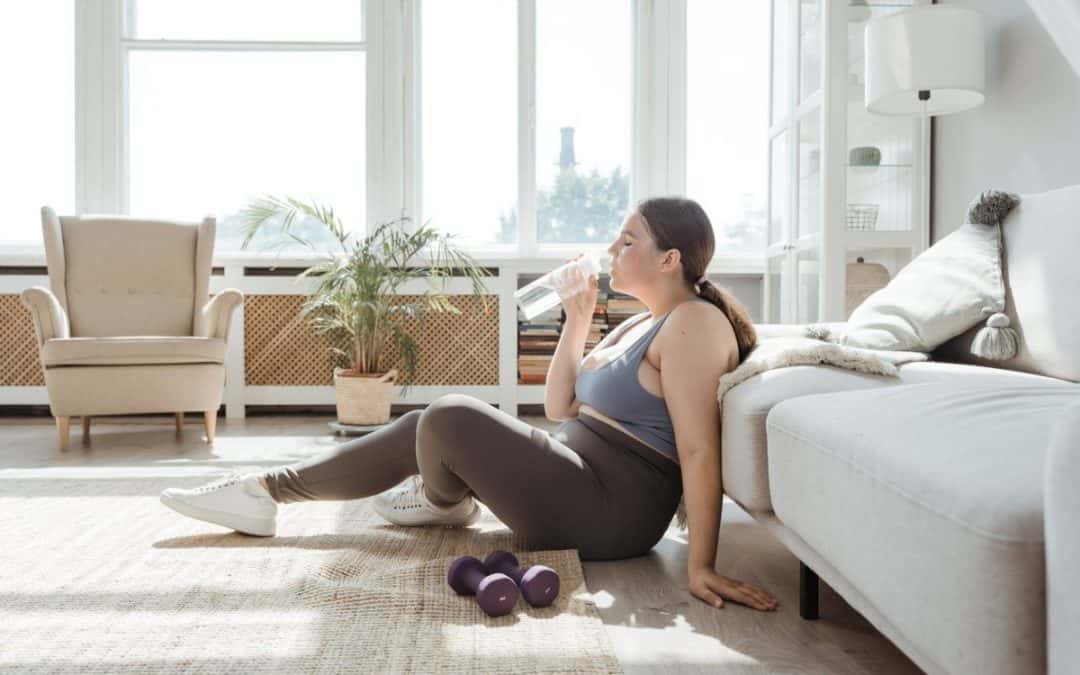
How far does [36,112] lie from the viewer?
471cm

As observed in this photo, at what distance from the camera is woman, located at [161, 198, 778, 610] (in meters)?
1.59

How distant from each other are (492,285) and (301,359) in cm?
105

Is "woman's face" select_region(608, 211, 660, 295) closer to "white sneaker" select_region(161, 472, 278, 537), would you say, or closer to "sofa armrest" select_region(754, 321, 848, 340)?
"sofa armrest" select_region(754, 321, 848, 340)

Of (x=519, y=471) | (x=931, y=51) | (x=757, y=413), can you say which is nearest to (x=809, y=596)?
(x=757, y=413)

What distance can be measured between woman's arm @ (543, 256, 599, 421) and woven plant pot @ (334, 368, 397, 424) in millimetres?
1955

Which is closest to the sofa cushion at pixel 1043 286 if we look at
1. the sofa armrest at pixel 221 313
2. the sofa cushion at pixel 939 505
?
the sofa cushion at pixel 939 505

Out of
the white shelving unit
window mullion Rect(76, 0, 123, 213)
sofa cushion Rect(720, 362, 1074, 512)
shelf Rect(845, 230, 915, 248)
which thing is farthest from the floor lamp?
window mullion Rect(76, 0, 123, 213)

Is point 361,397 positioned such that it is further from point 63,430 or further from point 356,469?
point 356,469

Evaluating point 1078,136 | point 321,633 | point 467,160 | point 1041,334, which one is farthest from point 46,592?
point 467,160

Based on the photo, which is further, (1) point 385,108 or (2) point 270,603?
(1) point 385,108

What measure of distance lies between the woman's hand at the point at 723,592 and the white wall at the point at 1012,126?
1.71 m

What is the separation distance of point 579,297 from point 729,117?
3258 mm

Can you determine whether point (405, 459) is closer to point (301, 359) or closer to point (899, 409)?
point (899, 409)

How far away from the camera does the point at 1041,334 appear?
1697 millimetres
